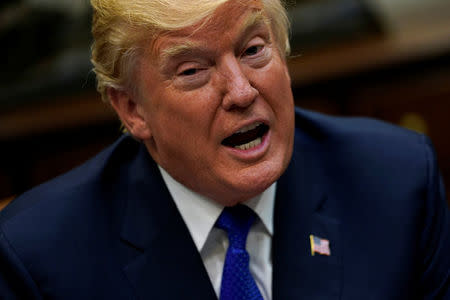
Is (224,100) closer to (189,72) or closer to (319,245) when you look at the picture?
(189,72)

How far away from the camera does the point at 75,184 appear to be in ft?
5.94

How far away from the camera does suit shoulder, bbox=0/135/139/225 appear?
5.82 feet

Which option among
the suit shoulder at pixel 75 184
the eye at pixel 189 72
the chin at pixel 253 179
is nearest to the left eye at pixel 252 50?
the eye at pixel 189 72

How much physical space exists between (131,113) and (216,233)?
385mm

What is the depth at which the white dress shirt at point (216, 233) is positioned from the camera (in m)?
1.74

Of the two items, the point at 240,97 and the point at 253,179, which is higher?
the point at 240,97

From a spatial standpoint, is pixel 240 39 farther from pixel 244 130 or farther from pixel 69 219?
pixel 69 219

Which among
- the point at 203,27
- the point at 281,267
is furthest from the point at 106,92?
the point at 281,267

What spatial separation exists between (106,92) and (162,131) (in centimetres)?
25

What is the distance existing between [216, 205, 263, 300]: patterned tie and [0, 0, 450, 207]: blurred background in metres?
1.61

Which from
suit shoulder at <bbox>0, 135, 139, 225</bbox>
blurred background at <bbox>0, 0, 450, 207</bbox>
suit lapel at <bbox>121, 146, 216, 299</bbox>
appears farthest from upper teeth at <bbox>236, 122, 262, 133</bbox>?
blurred background at <bbox>0, 0, 450, 207</bbox>

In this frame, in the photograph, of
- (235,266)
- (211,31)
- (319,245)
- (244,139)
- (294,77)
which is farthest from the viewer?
(294,77)

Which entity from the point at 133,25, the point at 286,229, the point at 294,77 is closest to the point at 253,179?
the point at 286,229

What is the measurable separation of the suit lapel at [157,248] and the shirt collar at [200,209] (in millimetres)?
17
